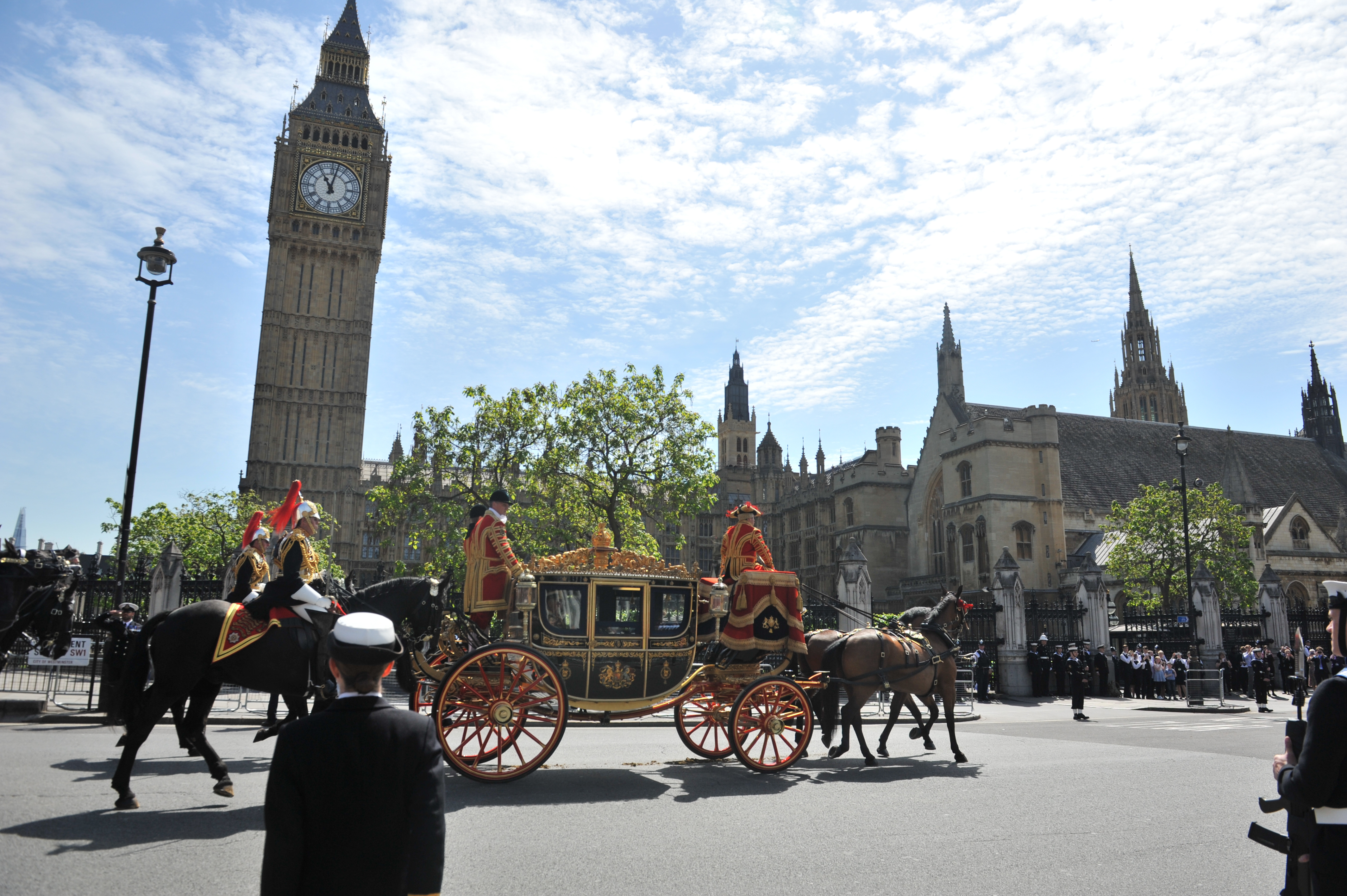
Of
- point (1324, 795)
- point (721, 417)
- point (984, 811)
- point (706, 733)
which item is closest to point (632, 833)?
point (984, 811)

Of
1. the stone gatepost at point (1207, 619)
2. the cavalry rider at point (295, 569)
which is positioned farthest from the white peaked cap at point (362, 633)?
the stone gatepost at point (1207, 619)

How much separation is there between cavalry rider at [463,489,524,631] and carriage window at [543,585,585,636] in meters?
0.44

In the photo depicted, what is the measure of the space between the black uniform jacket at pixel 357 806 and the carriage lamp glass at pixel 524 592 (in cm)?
632

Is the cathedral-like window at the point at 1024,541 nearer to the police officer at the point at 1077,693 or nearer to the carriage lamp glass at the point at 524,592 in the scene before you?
the police officer at the point at 1077,693

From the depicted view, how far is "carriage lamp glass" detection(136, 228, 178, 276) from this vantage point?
48.3 ft

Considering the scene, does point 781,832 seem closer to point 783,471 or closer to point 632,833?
point 632,833

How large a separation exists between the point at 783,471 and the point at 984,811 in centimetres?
8957

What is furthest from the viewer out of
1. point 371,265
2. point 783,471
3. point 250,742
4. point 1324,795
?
point 783,471

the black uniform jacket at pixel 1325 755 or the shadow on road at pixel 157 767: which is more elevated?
the black uniform jacket at pixel 1325 755

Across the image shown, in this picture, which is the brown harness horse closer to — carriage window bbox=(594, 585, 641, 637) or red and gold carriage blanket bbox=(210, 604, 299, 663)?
carriage window bbox=(594, 585, 641, 637)

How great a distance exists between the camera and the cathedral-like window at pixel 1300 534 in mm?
46719

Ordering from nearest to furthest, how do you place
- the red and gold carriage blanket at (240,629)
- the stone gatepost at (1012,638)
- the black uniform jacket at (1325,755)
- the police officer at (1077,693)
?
1. the black uniform jacket at (1325,755)
2. the red and gold carriage blanket at (240,629)
3. the police officer at (1077,693)
4. the stone gatepost at (1012,638)

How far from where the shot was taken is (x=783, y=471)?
97125 mm

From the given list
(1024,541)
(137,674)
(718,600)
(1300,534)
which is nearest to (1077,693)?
(718,600)
